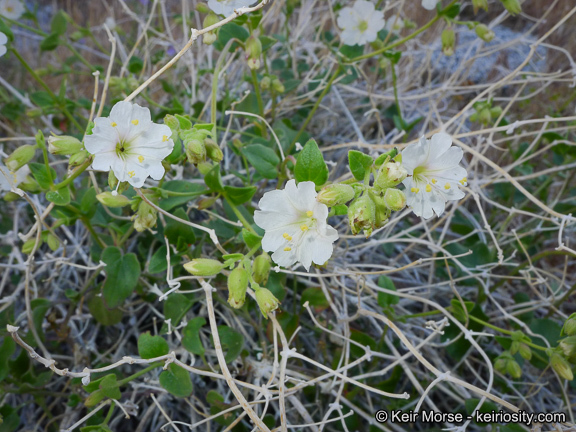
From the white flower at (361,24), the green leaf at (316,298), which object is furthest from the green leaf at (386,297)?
the white flower at (361,24)

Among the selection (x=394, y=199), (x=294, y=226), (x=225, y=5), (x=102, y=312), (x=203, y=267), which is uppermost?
(x=225, y=5)

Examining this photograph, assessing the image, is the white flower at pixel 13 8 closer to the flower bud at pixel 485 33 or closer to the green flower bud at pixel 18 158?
the green flower bud at pixel 18 158

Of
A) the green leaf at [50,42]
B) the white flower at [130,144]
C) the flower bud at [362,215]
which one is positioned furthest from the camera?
the green leaf at [50,42]

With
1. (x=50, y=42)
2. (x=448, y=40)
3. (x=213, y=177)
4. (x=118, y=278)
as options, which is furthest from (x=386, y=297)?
(x=50, y=42)

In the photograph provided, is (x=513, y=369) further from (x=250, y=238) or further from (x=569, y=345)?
(x=250, y=238)

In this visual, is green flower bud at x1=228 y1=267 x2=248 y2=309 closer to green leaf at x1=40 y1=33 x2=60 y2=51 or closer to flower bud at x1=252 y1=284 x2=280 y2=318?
flower bud at x1=252 y1=284 x2=280 y2=318

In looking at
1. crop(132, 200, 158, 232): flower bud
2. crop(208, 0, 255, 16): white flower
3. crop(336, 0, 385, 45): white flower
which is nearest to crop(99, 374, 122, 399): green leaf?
crop(132, 200, 158, 232): flower bud
